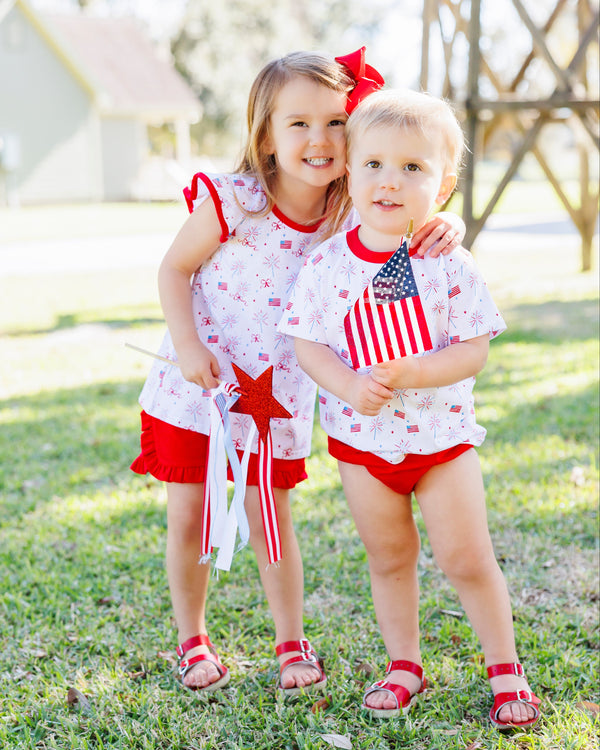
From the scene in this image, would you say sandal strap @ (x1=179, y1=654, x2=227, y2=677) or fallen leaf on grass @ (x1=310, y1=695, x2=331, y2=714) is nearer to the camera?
fallen leaf on grass @ (x1=310, y1=695, x2=331, y2=714)

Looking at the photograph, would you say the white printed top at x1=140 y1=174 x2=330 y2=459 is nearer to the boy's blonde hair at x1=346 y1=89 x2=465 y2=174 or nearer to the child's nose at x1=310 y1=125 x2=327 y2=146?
the child's nose at x1=310 y1=125 x2=327 y2=146

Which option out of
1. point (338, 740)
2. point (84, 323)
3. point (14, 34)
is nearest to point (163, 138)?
point (14, 34)

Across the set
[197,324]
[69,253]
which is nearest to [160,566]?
[197,324]

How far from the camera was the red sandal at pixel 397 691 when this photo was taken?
79.7 inches

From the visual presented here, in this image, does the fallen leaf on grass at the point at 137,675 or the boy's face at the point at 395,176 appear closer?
the boy's face at the point at 395,176

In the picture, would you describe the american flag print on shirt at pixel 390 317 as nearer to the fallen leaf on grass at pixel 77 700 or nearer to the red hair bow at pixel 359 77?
the red hair bow at pixel 359 77

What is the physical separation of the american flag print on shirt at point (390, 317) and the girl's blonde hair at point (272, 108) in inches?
14.2

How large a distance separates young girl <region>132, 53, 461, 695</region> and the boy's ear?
0.24 feet

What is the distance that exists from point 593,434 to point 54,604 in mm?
2528

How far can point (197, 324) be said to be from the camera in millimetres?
2168

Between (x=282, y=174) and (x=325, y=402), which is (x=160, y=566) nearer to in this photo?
(x=325, y=402)

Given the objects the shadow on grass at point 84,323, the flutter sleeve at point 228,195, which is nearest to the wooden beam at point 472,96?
the shadow on grass at point 84,323

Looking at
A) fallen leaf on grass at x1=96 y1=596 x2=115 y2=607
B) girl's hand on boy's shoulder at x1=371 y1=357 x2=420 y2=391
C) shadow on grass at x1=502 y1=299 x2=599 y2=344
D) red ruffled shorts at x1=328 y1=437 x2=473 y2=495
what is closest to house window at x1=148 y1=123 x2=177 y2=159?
shadow on grass at x1=502 y1=299 x2=599 y2=344

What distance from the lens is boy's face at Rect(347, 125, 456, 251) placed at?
5.91 ft
